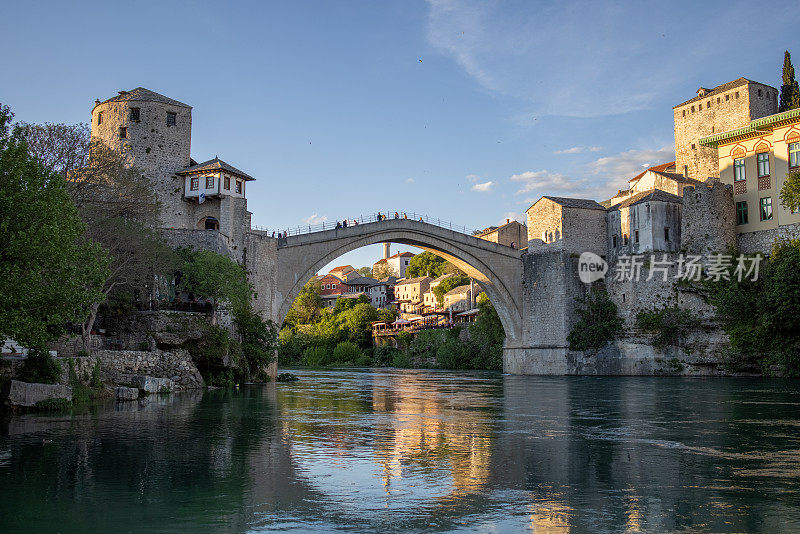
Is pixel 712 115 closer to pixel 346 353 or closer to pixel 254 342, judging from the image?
pixel 346 353

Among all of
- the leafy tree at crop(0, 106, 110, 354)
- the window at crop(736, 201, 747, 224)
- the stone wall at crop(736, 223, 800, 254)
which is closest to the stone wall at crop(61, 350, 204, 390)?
the leafy tree at crop(0, 106, 110, 354)

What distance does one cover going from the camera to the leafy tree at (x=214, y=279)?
26641 mm

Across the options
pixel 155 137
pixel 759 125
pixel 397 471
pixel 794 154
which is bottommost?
pixel 397 471

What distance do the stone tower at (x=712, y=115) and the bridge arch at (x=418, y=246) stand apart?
49.7ft

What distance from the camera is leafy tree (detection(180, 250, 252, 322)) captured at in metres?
26.6

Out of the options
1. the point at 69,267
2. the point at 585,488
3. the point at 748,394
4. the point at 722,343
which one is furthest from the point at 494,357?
the point at 585,488

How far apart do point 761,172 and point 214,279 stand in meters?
26.8

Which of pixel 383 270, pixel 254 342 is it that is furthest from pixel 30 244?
pixel 383 270

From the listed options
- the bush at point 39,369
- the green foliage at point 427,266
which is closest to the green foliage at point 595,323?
the bush at point 39,369

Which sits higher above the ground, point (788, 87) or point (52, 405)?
point (788, 87)

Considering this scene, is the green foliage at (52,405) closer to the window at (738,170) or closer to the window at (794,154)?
the window at (794,154)

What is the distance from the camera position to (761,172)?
3528cm

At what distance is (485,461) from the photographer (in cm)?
988

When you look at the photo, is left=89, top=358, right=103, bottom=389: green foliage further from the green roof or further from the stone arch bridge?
the green roof
